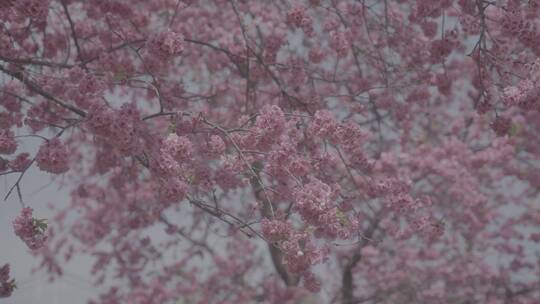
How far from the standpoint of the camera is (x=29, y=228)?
3383 mm

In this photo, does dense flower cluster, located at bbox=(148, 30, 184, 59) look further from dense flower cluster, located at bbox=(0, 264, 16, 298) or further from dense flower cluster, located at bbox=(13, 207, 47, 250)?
dense flower cluster, located at bbox=(0, 264, 16, 298)

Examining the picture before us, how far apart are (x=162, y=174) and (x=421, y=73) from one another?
390 centimetres

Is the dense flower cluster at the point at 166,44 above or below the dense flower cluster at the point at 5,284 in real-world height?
above

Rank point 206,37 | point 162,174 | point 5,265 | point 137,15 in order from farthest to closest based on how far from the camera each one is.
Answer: point 206,37, point 137,15, point 5,265, point 162,174

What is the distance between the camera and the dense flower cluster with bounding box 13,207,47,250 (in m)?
3.36

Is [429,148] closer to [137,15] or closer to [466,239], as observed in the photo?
[466,239]

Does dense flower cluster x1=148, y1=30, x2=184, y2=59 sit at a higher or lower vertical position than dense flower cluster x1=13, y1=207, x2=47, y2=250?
higher

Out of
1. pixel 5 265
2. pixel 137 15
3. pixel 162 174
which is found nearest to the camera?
pixel 162 174

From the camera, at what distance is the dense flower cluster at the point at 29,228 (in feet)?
11.0

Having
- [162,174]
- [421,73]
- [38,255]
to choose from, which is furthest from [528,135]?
[38,255]

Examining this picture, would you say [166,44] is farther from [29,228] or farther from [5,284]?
[5,284]

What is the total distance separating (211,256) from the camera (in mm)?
11039

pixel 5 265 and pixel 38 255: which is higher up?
pixel 38 255

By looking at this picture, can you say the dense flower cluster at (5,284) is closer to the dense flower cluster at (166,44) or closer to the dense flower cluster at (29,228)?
the dense flower cluster at (29,228)
